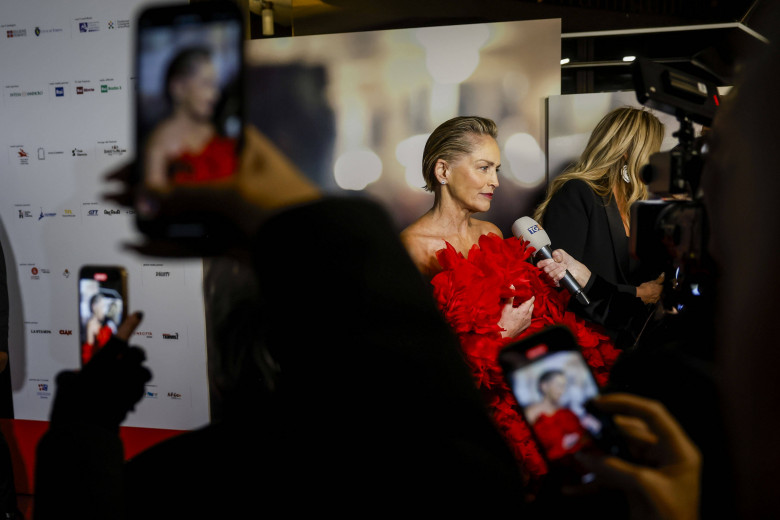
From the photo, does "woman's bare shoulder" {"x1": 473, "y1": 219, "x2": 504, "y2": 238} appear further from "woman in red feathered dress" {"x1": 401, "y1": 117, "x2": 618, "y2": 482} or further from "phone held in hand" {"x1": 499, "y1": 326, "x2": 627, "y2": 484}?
"phone held in hand" {"x1": 499, "y1": 326, "x2": 627, "y2": 484}

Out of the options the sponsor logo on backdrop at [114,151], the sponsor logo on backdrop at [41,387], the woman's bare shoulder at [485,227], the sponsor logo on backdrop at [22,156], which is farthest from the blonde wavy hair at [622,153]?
the sponsor logo on backdrop at [41,387]

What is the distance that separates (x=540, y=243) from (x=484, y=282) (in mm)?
300

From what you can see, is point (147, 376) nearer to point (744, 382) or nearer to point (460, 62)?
Answer: point (744, 382)

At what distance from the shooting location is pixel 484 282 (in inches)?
56.7

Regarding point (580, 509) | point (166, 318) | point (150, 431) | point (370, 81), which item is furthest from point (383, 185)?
point (580, 509)

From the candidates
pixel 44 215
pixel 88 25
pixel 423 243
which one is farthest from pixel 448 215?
pixel 44 215

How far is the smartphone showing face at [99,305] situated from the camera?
570mm

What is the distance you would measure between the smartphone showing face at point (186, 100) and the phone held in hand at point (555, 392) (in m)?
0.29

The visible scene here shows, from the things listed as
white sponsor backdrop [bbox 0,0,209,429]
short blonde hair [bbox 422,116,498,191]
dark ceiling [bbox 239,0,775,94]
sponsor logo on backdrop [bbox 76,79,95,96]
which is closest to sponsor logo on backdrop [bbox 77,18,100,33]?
white sponsor backdrop [bbox 0,0,209,429]

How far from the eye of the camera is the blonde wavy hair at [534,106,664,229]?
6.73 ft

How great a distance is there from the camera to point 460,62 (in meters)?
2.48

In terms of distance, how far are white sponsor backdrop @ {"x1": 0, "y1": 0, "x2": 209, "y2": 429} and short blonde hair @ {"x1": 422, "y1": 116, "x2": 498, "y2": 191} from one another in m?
1.21

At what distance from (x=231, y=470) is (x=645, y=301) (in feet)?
6.14

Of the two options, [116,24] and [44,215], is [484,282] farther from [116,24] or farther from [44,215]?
[44,215]
